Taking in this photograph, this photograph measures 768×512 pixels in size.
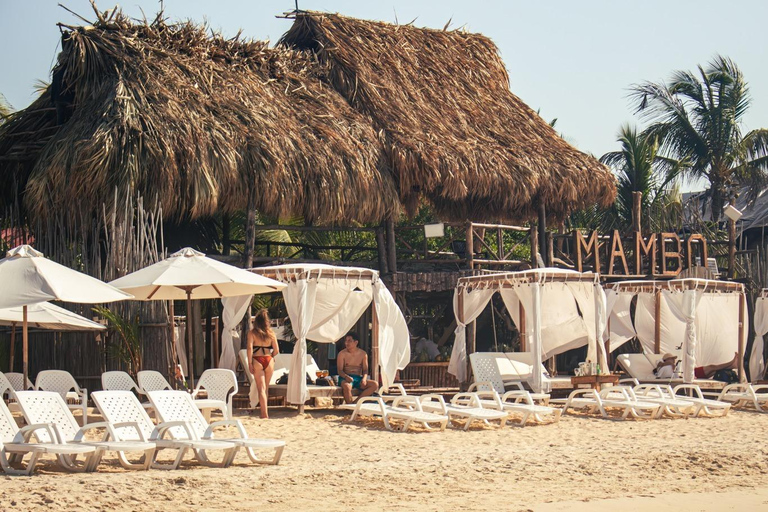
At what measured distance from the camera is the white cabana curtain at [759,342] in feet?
52.3

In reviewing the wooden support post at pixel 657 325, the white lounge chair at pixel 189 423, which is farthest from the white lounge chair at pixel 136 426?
the wooden support post at pixel 657 325

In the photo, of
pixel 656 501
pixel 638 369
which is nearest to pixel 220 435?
pixel 656 501

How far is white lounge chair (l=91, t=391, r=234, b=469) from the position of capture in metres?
7.12

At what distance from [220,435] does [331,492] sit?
9.28 ft

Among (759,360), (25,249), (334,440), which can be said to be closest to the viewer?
(25,249)

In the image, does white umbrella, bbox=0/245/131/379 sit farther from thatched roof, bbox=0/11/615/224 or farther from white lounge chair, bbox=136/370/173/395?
thatched roof, bbox=0/11/615/224

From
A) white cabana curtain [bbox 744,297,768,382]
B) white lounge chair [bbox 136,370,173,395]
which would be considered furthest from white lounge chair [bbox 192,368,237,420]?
white cabana curtain [bbox 744,297,768,382]

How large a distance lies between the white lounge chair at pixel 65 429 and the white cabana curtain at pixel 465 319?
6533 millimetres

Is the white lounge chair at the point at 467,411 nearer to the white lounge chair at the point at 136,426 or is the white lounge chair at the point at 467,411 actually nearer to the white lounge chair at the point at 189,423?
the white lounge chair at the point at 189,423

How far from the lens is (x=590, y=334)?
1326cm

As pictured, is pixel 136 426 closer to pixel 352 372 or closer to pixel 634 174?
pixel 352 372

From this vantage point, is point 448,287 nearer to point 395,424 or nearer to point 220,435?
point 395,424

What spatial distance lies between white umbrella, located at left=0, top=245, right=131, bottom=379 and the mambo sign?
30.1 feet

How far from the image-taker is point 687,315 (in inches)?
547
